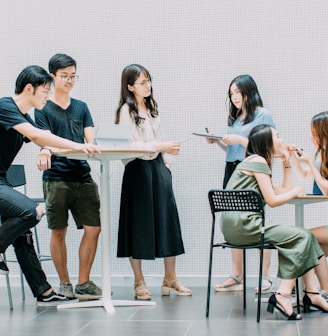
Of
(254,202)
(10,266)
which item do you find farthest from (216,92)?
(10,266)

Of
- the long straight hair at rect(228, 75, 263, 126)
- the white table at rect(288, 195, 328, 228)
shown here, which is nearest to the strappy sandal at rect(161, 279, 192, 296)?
the white table at rect(288, 195, 328, 228)

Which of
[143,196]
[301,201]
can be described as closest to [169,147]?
[143,196]

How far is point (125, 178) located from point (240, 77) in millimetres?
1059

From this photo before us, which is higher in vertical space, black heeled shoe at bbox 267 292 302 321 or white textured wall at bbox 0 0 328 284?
white textured wall at bbox 0 0 328 284

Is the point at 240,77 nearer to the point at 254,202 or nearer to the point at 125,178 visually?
the point at 125,178

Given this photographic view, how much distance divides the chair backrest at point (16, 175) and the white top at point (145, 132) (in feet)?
2.68

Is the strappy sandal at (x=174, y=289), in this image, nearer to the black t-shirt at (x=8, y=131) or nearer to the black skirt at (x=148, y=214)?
the black skirt at (x=148, y=214)

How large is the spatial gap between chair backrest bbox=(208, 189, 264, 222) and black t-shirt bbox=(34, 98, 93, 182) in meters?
1.15

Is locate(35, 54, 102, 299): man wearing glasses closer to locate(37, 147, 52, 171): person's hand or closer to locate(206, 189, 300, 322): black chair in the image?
locate(37, 147, 52, 171): person's hand

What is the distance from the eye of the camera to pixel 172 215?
449 cm

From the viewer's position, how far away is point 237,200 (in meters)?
3.54

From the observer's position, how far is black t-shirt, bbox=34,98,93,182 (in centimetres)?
438

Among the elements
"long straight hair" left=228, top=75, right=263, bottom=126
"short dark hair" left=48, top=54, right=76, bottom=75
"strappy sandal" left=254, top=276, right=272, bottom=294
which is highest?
"short dark hair" left=48, top=54, right=76, bottom=75

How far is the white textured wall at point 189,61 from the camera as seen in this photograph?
4.93 m
